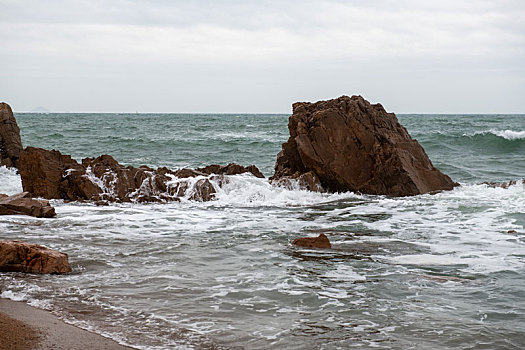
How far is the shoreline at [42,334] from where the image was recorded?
3.86 metres

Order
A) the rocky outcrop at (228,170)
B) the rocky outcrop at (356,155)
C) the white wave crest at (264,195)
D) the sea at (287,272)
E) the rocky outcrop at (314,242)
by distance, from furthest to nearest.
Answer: the rocky outcrop at (228,170) → the rocky outcrop at (356,155) → the white wave crest at (264,195) → the rocky outcrop at (314,242) → the sea at (287,272)

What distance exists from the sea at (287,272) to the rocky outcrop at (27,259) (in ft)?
0.36

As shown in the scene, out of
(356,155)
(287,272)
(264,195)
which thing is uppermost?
(356,155)

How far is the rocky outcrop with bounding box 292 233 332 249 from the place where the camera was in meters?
7.49

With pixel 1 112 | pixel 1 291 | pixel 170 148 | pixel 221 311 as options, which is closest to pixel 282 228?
pixel 221 311

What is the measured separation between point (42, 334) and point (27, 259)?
195 cm

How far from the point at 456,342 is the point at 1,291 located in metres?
3.93

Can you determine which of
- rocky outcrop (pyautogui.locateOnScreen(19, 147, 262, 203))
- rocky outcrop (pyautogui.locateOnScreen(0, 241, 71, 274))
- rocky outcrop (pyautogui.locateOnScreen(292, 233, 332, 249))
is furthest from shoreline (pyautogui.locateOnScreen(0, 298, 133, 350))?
rocky outcrop (pyautogui.locateOnScreen(19, 147, 262, 203))

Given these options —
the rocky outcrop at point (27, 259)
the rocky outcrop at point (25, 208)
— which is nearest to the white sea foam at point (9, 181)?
the rocky outcrop at point (25, 208)

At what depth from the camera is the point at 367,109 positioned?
522 inches

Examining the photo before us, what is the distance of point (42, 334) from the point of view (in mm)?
4074

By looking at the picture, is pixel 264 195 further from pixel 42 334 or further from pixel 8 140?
pixel 42 334

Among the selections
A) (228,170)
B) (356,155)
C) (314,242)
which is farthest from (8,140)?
(314,242)

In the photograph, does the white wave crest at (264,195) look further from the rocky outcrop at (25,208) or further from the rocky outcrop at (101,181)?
the rocky outcrop at (25,208)
